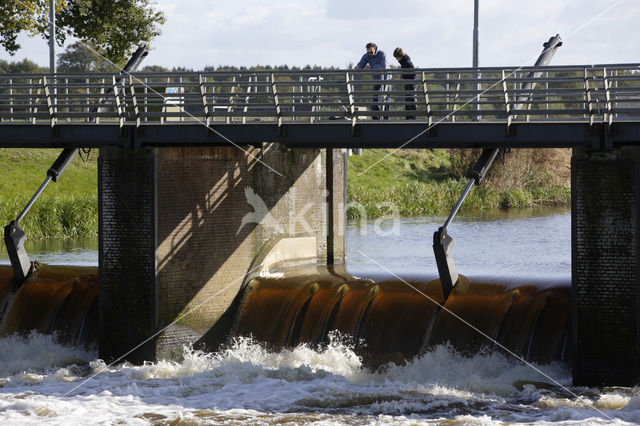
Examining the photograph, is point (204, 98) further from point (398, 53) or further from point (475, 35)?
point (475, 35)

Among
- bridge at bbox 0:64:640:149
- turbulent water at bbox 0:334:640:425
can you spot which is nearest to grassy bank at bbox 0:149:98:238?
bridge at bbox 0:64:640:149

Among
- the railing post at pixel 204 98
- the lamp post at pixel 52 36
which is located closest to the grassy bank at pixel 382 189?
the lamp post at pixel 52 36

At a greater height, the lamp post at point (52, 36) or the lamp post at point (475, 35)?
the lamp post at point (52, 36)

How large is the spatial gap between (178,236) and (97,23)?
2196 centimetres

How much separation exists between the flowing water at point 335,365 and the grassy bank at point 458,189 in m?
16.9

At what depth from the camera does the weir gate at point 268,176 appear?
17.0 m

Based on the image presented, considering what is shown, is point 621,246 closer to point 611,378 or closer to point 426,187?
point 611,378

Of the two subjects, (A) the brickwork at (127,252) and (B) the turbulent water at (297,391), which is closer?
(B) the turbulent water at (297,391)

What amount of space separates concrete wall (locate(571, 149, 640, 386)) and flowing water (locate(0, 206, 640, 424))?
532 mm

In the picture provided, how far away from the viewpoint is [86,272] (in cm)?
2345

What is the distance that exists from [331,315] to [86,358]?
5551 mm

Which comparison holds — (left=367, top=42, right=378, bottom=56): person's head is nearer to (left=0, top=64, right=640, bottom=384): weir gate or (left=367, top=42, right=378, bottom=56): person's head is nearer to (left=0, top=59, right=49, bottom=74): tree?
(left=0, top=64, right=640, bottom=384): weir gate

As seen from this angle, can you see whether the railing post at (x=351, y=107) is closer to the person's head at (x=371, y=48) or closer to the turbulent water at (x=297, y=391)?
the person's head at (x=371, y=48)

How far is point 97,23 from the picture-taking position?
40062 millimetres
